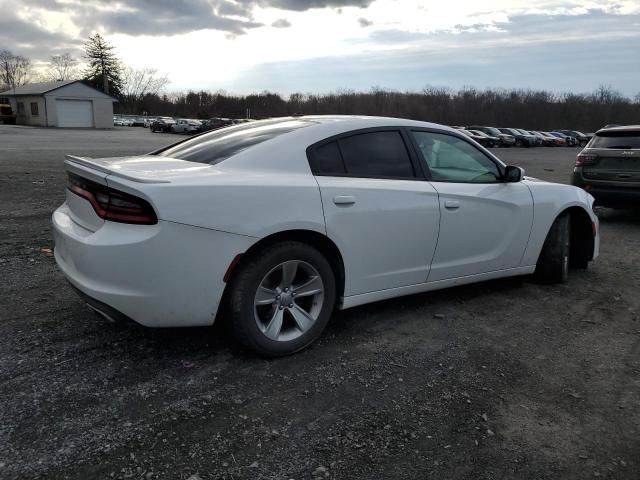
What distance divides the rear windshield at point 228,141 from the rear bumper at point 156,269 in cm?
78

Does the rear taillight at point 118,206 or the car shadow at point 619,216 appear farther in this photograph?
the car shadow at point 619,216

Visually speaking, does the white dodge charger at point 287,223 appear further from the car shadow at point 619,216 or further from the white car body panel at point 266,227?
the car shadow at point 619,216

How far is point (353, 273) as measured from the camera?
370 centimetres

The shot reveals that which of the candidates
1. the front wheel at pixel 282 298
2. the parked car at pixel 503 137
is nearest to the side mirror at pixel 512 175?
the front wheel at pixel 282 298

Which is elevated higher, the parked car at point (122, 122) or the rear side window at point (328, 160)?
the parked car at point (122, 122)

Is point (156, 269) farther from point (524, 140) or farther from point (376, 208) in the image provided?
point (524, 140)

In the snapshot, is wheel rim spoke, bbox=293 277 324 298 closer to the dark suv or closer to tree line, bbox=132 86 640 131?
the dark suv

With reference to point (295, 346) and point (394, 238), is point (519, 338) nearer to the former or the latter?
point (394, 238)

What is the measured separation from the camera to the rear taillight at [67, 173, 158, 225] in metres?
2.93

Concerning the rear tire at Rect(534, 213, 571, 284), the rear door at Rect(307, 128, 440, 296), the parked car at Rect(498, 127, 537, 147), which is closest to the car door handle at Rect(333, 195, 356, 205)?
the rear door at Rect(307, 128, 440, 296)

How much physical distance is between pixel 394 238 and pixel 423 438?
4.97 ft

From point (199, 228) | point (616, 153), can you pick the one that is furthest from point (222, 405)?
point (616, 153)

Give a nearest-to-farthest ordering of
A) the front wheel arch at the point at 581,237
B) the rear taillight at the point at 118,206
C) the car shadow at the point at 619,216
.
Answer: the rear taillight at the point at 118,206 < the front wheel arch at the point at 581,237 < the car shadow at the point at 619,216

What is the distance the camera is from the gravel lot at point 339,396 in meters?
2.49
